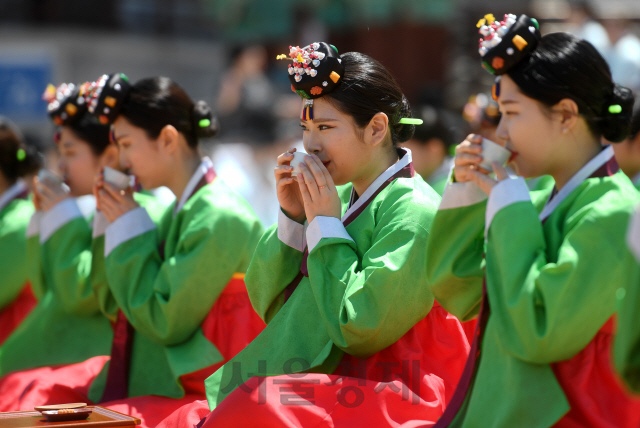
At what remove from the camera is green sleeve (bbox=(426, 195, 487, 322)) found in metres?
2.24

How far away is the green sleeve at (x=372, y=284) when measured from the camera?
7.80 ft

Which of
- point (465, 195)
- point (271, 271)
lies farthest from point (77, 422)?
point (465, 195)

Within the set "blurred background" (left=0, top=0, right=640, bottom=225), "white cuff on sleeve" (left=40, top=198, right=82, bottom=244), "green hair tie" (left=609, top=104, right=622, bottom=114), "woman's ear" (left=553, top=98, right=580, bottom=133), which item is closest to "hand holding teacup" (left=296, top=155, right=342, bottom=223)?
"woman's ear" (left=553, top=98, right=580, bottom=133)

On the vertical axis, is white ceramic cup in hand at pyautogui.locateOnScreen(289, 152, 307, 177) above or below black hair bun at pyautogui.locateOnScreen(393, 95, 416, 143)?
below

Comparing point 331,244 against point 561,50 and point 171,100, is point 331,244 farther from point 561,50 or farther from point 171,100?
point 171,100

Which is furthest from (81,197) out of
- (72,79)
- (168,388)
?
(72,79)

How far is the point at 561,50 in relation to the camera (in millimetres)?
2154

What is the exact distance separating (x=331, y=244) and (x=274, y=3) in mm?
10032

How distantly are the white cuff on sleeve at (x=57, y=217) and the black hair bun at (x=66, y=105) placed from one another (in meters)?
0.45

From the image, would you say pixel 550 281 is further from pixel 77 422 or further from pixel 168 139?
pixel 168 139

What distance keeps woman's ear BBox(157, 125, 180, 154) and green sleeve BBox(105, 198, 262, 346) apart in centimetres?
29

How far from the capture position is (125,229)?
129 inches

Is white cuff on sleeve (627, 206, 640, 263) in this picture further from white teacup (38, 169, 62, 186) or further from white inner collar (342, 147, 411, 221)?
white teacup (38, 169, 62, 186)

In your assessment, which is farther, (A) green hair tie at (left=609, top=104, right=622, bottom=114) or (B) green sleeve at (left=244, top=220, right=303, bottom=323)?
(B) green sleeve at (left=244, top=220, right=303, bottom=323)
